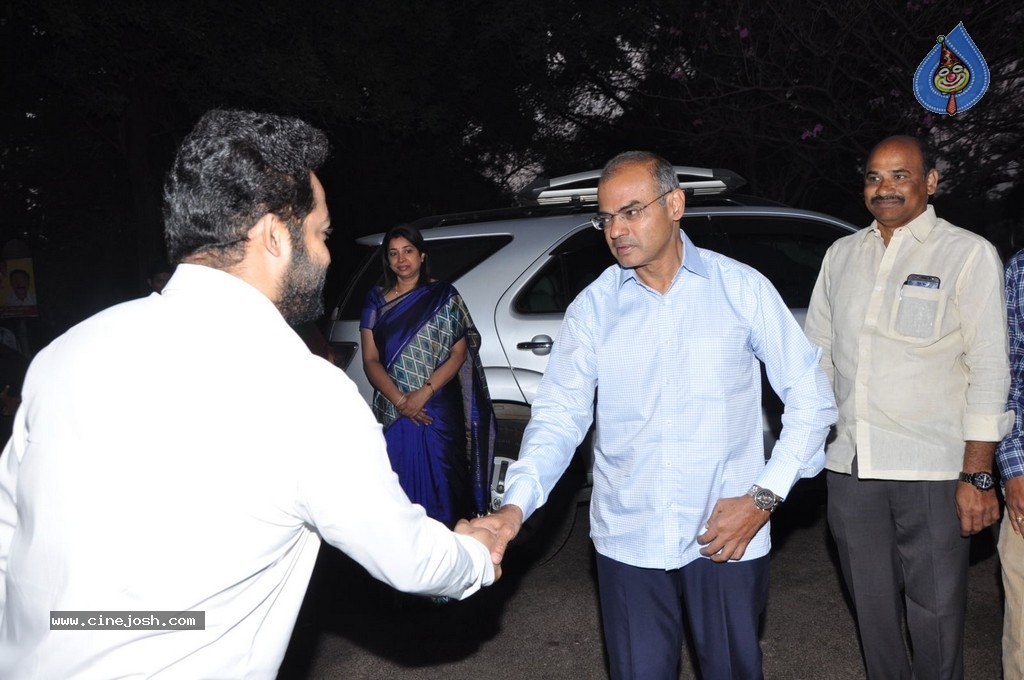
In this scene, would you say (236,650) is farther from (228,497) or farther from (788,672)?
(788,672)

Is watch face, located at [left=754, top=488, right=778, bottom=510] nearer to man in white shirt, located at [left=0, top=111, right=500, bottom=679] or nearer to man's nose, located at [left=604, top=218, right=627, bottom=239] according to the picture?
man's nose, located at [left=604, top=218, right=627, bottom=239]

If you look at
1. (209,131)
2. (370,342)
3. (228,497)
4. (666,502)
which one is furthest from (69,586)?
(370,342)

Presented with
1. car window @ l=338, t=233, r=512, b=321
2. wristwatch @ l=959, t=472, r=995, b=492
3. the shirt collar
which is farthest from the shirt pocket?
car window @ l=338, t=233, r=512, b=321

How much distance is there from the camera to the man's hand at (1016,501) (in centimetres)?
304

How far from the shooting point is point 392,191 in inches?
580

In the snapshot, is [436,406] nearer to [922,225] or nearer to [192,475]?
[922,225]

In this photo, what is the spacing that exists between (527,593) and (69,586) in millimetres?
3720

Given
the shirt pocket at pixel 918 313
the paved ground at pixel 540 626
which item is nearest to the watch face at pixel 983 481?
the shirt pocket at pixel 918 313

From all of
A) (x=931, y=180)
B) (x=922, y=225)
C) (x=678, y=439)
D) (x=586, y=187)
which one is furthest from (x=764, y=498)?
(x=586, y=187)

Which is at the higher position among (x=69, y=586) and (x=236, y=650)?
(x=69, y=586)

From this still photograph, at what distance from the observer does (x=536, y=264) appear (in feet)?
16.9

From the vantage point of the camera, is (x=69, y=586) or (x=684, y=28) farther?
(x=684, y=28)

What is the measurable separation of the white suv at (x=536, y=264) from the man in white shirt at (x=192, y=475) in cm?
342

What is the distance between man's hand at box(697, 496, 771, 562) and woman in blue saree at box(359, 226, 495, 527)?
2.54 meters
